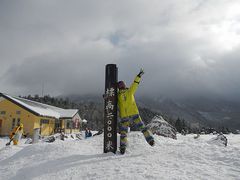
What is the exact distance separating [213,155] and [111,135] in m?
3.24

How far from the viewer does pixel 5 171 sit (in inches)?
263

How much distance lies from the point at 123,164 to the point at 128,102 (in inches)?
101

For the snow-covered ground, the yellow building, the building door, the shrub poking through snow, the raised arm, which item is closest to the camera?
the snow-covered ground

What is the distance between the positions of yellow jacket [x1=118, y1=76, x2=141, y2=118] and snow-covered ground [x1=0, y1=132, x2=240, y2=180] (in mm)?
1261

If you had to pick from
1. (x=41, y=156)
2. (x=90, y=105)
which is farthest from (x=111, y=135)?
→ (x=90, y=105)

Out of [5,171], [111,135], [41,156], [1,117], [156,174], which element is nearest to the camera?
[156,174]

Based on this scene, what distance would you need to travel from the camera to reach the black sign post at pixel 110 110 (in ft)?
25.7

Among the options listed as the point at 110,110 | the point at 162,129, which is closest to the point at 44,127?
the point at 162,129

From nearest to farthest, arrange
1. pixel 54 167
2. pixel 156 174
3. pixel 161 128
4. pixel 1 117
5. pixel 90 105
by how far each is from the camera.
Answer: pixel 156 174
pixel 54 167
pixel 161 128
pixel 1 117
pixel 90 105

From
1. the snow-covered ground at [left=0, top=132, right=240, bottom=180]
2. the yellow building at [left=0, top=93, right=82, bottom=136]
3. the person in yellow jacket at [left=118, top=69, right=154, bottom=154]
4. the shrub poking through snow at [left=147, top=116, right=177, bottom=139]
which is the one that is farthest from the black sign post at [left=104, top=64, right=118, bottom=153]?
the yellow building at [left=0, top=93, right=82, bottom=136]

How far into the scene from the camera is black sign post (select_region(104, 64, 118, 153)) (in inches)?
308

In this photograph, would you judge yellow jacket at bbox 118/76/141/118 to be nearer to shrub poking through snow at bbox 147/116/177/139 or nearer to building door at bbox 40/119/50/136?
shrub poking through snow at bbox 147/116/177/139

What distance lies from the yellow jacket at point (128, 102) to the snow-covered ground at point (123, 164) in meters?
1.26

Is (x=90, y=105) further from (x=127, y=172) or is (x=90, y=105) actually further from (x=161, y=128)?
(x=127, y=172)
